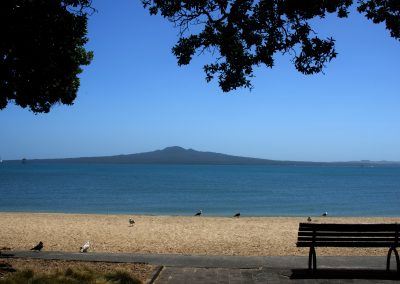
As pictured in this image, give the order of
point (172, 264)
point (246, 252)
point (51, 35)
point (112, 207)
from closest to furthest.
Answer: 1. point (51, 35)
2. point (172, 264)
3. point (246, 252)
4. point (112, 207)

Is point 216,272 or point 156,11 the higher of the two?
point 156,11

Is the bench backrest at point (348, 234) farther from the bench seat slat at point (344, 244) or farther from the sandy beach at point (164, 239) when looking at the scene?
the sandy beach at point (164, 239)

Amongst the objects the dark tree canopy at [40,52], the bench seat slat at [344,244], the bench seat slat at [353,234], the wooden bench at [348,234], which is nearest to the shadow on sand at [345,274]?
the wooden bench at [348,234]

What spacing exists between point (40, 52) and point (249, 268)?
17.6 ft

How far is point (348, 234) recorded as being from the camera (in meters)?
7.80

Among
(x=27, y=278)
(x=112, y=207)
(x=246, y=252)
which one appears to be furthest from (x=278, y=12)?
(x=112, y=207)

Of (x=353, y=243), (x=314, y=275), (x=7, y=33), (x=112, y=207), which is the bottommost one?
(x=112, y=207)

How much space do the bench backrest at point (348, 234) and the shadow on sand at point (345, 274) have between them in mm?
449

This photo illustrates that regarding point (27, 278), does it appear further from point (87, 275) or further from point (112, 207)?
point (112, 207)

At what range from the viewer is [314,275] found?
7.59 m

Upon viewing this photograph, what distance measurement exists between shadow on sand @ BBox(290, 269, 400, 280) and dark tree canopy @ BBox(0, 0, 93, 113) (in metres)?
5.62

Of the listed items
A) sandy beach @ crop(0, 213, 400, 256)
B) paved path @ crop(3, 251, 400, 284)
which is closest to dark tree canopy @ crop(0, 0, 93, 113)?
paved path @ crop(3, 251, 400, 284)

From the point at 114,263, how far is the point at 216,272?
207 centimetres

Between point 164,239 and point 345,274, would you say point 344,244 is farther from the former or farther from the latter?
point 164,239
